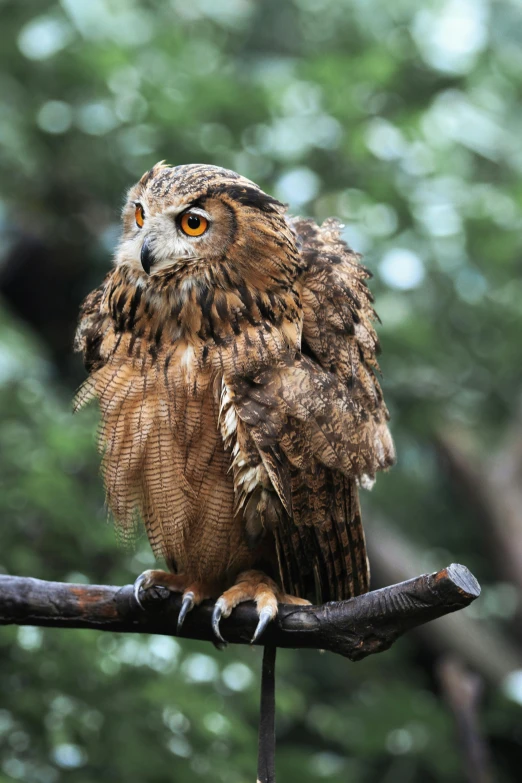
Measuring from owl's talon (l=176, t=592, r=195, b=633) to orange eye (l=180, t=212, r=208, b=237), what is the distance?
95cm

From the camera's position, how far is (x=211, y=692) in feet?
10.6

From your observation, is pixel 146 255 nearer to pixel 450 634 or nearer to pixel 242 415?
pixel 242 415

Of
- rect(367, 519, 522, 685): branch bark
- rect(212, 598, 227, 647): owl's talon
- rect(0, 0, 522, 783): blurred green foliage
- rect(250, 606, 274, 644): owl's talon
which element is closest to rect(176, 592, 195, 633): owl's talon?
rect(212, 598, 227, 647): owl's talon

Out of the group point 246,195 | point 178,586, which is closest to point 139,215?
point 246,195

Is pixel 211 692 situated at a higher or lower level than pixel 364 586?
lower

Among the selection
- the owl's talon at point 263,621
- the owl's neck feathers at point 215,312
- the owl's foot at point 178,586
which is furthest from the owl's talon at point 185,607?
the owl's neck feathers at point 215,312

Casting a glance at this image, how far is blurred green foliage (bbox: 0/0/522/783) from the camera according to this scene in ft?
10.0

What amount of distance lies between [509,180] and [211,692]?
3043mm

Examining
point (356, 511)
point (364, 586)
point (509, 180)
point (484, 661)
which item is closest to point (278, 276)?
point (356, 511)

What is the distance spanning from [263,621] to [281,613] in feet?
0.16

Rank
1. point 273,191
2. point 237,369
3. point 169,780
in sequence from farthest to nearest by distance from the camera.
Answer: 1. point 273,191
2. point 169,780
3. point 237,369

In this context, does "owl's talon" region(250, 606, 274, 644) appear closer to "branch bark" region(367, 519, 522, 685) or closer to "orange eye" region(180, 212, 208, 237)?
"orange eye" region(180, 212, 208, 237)

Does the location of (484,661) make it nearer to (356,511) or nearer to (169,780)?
Answer: (169,780)

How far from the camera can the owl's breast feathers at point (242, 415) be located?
6.99ft
